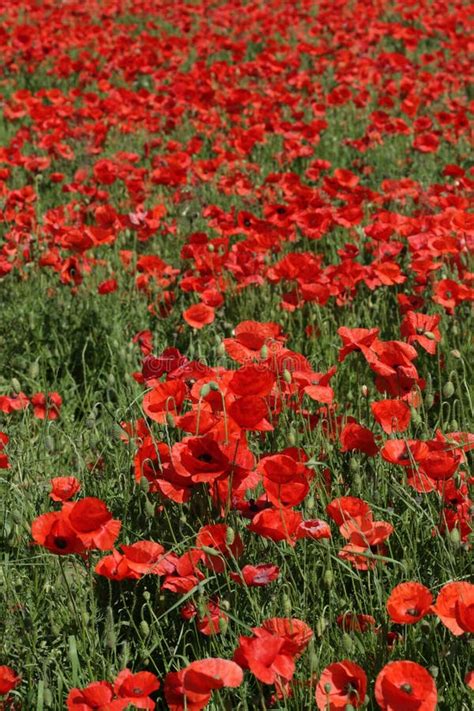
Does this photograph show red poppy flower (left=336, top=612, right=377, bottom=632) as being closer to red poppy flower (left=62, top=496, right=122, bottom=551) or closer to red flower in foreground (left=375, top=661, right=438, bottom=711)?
red flower in foreground (left=375, top=661, right=438, bottom=711)

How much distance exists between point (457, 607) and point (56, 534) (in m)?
0.79

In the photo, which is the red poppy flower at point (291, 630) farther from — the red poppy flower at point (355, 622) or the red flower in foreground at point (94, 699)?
the red flower in foreground at point (94, 699)

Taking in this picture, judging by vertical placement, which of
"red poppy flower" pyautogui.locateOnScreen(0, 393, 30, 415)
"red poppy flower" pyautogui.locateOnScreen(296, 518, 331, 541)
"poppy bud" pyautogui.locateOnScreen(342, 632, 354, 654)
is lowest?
"red poppy flower" pyautogui.locateOnScreen(0, 393, 30, 415)

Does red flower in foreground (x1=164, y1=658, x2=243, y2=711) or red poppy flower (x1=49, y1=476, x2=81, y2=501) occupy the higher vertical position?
red flower in foreground (x1=164, y1=658, x2=243, y2=711)

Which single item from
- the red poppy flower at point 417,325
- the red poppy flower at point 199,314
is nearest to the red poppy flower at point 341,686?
the red poppy flower at point 417,325

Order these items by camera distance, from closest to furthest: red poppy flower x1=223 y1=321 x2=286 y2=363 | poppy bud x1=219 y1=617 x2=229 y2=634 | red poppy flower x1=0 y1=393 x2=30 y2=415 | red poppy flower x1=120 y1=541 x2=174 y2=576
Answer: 1. poppy bud x1=219 y1=617 x2=229 y2=634
2. red poppy flower x1=120 y1=541 x2=174 y2=576
3. red poppy flower x1=223 y1=321 x2=286 y2=363
4. red poppy flower x1=0 y1=393 x2=30 y2=415

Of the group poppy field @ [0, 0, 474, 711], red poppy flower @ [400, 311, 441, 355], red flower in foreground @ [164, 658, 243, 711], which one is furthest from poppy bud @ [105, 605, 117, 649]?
red poppy flower @ [400, 311, 441, 355]

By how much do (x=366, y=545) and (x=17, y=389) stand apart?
1343 millimetres

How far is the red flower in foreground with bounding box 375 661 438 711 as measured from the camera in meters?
1.42

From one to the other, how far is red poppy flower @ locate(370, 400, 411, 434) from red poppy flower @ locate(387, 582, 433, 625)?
0.52 metres

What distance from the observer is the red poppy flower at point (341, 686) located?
1.53 m

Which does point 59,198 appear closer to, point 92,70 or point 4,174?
point 4,174

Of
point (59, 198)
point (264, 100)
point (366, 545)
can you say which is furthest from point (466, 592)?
point (264, 100)

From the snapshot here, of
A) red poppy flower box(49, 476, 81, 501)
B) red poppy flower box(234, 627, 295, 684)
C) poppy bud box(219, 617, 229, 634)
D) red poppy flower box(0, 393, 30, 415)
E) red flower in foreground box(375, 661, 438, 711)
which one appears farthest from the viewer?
red poppy flower box(0, 393, 30, 415)
